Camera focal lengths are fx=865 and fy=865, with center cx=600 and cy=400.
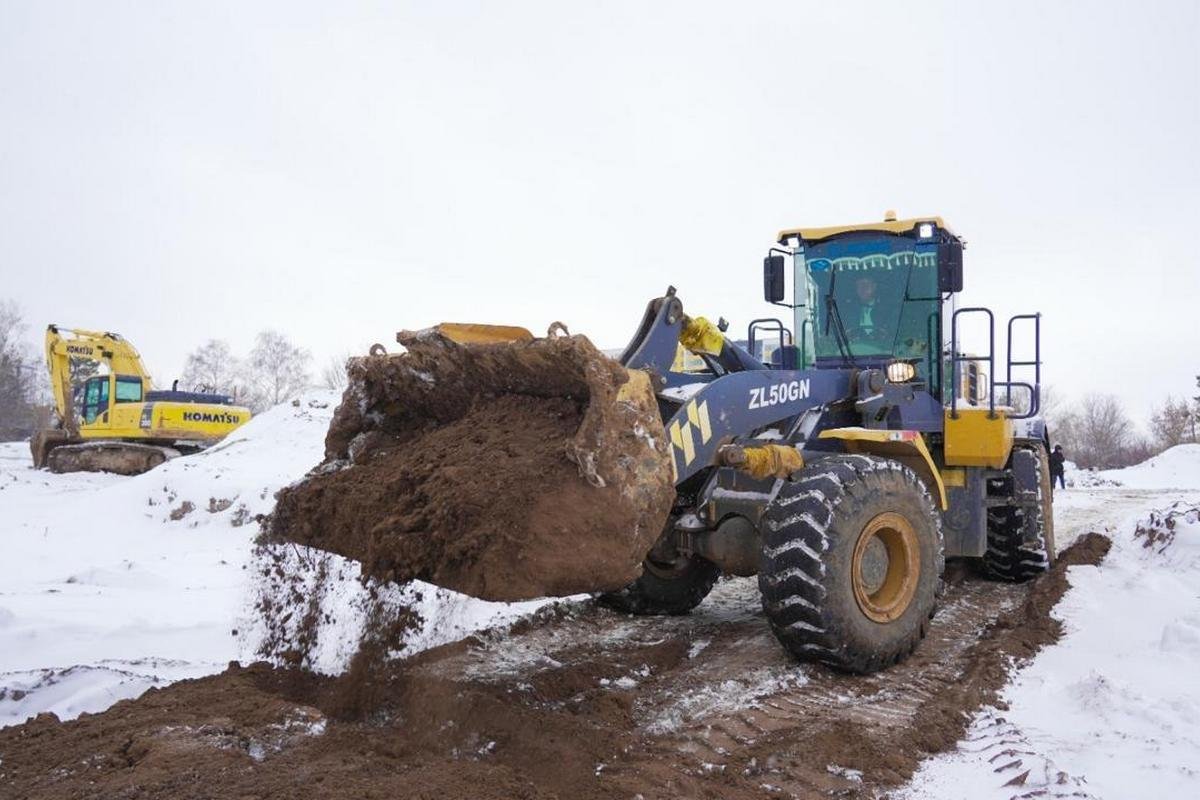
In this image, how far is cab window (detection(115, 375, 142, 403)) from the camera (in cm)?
2295

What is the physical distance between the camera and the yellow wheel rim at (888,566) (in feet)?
15.7

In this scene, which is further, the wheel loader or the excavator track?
the excavator track

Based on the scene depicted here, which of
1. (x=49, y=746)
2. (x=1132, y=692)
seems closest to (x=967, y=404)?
(x=1132, y=692)

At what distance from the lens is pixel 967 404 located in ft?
23.6

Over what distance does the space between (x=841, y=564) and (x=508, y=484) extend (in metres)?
1.88

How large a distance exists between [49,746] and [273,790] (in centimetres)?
115

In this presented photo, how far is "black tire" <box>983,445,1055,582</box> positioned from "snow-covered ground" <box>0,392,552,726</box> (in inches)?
170

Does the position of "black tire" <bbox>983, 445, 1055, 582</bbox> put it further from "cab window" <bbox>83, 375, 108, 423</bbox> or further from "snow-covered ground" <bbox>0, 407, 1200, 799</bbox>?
"cab window" <bbox>83, 375, 108, 423</bbox>

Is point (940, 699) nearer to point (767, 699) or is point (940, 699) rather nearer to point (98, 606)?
point (767, 699)

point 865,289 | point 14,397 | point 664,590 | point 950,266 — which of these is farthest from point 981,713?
point 14,397

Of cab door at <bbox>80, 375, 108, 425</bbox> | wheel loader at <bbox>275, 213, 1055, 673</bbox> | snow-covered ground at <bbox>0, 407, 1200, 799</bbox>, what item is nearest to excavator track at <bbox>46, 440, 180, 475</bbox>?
cab door at <bbox>80, 375, 108, 425</bbox>

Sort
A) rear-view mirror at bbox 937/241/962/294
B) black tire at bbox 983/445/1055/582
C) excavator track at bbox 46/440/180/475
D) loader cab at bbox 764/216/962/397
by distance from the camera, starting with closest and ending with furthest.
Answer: rear-view mirror at bbox 937/241/962/294 → loader cab at bbox 764/216/962/397 → black tire at bbox 983/445/1055/582 → excavator track at bbox 46/440/180/475

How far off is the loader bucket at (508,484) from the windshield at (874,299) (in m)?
3.51

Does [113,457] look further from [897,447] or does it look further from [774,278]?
[897,447]
